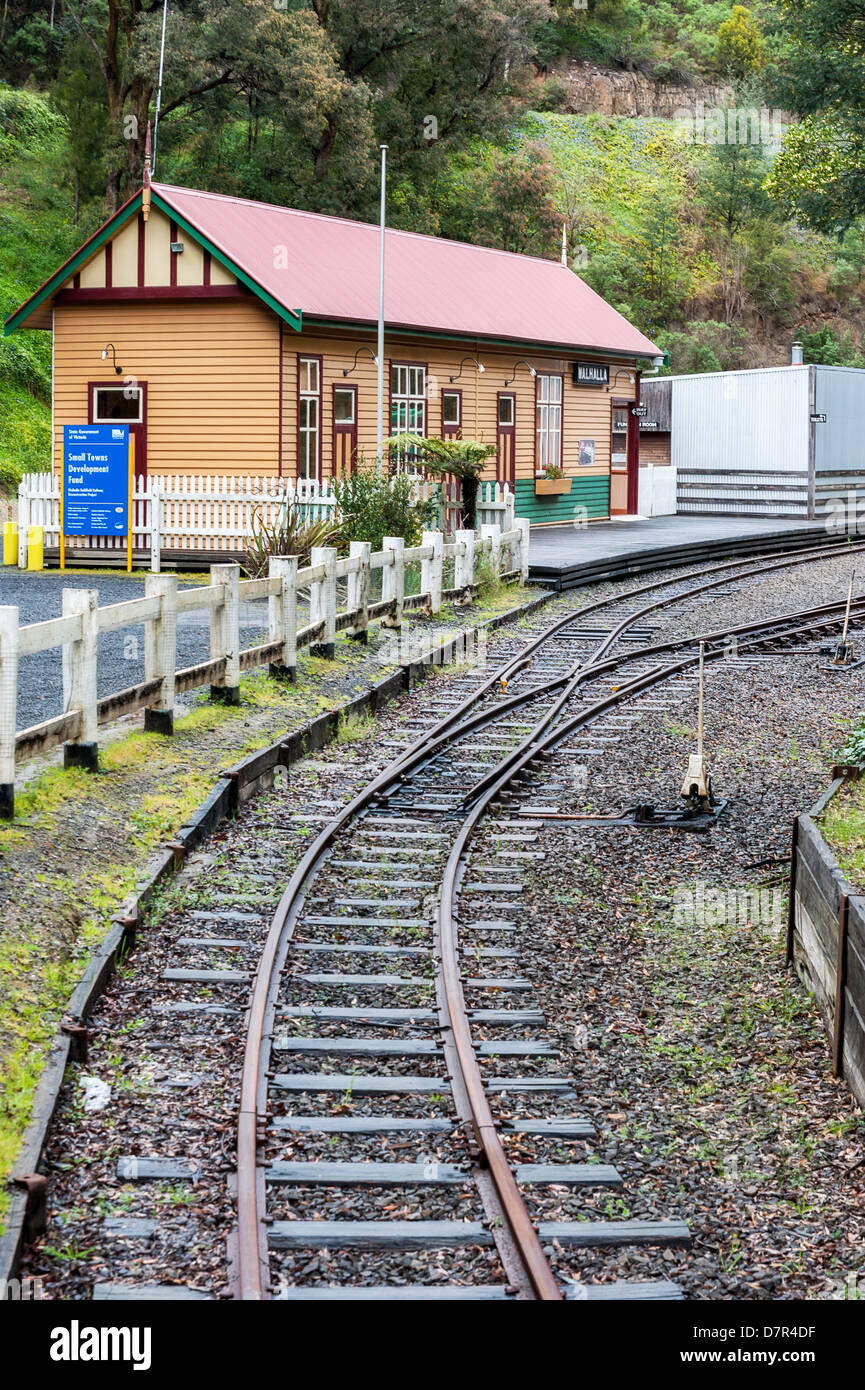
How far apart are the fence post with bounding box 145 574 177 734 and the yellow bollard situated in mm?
13277

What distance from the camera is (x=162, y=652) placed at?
11.9 metres

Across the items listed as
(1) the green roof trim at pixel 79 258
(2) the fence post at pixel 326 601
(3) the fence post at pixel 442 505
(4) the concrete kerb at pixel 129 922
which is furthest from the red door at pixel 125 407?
(4) the concrete kerb at pixel 129 922

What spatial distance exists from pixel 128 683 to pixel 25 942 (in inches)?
251

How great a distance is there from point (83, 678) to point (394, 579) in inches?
325

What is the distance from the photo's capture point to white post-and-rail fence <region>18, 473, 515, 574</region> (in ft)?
78.8

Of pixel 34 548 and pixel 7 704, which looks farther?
pixel 34 548

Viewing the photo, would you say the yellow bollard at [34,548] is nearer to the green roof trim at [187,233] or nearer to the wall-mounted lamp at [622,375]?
the green roof trim at [187,233]

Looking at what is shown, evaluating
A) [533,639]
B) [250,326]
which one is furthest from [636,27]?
[533,639]

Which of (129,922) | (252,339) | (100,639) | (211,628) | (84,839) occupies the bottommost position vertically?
(129,922)

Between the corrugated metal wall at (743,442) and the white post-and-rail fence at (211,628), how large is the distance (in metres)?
18.6

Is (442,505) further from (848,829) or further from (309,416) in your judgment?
(848,829)

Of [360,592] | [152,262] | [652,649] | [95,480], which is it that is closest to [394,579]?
[360,592]

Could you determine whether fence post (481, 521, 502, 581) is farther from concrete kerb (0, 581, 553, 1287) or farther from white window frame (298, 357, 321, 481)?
concrete kerb (0, 581, 553, 1287)
